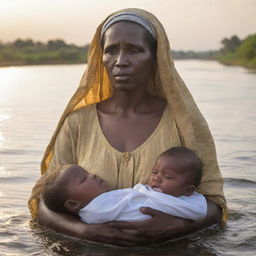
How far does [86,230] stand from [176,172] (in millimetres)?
645

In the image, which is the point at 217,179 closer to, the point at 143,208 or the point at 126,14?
the point at 143,208

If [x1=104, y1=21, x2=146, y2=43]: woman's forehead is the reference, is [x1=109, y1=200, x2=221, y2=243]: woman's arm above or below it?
below

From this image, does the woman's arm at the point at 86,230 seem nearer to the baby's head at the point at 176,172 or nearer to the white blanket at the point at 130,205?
the white blanket at the point at 130,205

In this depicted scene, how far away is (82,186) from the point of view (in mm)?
4277

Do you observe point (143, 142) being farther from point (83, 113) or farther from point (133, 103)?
point (83, 113)

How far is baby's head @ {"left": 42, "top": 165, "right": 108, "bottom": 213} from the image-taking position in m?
4.28

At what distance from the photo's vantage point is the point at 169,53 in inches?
183

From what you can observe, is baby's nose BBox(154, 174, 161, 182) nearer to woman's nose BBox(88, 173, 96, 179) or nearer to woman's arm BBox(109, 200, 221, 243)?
woman's arm BBox(109, 200, 221, 243)

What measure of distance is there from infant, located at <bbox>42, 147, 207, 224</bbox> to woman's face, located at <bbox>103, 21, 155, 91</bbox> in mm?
525

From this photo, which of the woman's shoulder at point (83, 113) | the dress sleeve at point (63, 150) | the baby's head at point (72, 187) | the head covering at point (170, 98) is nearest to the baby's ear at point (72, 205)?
the baby's head at point (72, 187)

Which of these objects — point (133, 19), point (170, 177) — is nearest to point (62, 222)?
point (170, 177)

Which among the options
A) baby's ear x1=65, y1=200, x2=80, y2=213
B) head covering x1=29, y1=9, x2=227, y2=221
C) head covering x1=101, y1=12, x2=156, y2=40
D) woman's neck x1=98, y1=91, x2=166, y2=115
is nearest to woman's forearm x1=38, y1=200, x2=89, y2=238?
baby's ear x1=65, y1=200, x2=80, y2=213

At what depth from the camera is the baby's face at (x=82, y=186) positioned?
427 cm

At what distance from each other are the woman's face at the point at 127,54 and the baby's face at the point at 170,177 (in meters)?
0.55
